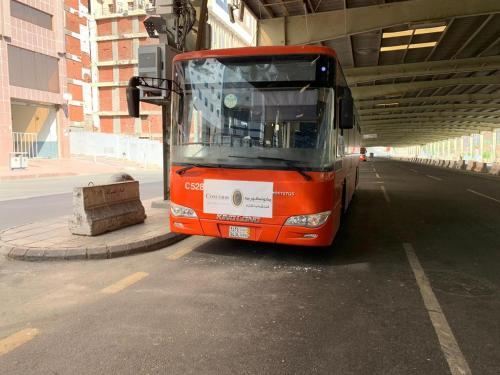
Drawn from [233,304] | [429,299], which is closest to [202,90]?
[233,304]

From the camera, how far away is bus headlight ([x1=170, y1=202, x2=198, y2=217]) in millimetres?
5971

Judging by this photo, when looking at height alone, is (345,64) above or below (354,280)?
above

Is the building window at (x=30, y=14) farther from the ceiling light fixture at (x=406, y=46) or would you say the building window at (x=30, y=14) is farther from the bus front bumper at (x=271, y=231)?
the bus front bumper at (x=271, y=231)

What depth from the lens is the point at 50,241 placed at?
6.46 metres

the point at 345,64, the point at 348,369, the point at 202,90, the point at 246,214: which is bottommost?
the point at 348,369

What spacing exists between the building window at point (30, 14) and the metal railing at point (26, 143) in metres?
8.21

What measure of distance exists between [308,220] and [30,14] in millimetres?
31940

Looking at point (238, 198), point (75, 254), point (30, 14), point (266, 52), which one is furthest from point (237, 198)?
point (30, 14)

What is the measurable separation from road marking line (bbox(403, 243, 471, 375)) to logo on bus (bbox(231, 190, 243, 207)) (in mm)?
2538

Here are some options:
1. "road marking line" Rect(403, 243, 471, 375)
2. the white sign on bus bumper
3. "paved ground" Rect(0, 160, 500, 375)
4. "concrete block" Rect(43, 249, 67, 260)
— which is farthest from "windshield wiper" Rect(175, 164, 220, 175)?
"road marking line" Rect(403, 243, 471, 375)

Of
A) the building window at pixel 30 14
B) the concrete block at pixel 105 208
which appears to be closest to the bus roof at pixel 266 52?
the concrete block at pixel 105 208

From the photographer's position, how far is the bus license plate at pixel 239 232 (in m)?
5.70

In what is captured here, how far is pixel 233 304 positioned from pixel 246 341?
841 mm

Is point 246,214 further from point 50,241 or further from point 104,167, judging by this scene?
point 104,167
